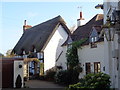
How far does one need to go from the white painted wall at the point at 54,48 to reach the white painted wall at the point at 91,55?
25.2 feet

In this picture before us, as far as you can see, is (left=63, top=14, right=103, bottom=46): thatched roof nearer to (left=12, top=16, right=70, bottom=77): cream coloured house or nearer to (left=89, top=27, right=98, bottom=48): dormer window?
(left=89, top=27, right=98, bottom=48): dormer window

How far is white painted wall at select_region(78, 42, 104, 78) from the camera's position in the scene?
18.7 m

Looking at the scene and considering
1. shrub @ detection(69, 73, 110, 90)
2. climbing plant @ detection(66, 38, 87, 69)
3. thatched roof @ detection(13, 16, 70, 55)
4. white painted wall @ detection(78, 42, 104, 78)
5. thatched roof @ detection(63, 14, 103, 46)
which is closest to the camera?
shrub @ detection(69, 73, 110, 90)

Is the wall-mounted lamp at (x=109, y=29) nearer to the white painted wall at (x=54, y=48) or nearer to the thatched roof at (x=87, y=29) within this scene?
the thatched roof at (x=87, y=29)

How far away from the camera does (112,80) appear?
36.1ft

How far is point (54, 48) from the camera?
97.7 feet

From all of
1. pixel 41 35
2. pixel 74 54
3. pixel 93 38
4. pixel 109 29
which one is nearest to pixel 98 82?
pixel 109 29

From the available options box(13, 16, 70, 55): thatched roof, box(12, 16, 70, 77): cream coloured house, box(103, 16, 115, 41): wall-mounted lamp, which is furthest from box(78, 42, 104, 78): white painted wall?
box(103, 16, 115, 41): wall-mounted lamp

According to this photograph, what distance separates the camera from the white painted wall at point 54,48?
96.0 ft

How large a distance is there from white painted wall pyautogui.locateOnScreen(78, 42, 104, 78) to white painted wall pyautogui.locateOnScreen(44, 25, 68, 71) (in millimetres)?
7680

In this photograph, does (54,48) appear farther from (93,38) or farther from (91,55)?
(93,38)

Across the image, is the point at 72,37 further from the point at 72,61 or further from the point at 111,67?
the point at 111,67

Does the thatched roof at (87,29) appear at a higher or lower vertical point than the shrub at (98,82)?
higher

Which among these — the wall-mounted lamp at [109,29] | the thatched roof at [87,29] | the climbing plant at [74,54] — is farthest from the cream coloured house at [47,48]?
the wall-mounted lamp at [109,29]
